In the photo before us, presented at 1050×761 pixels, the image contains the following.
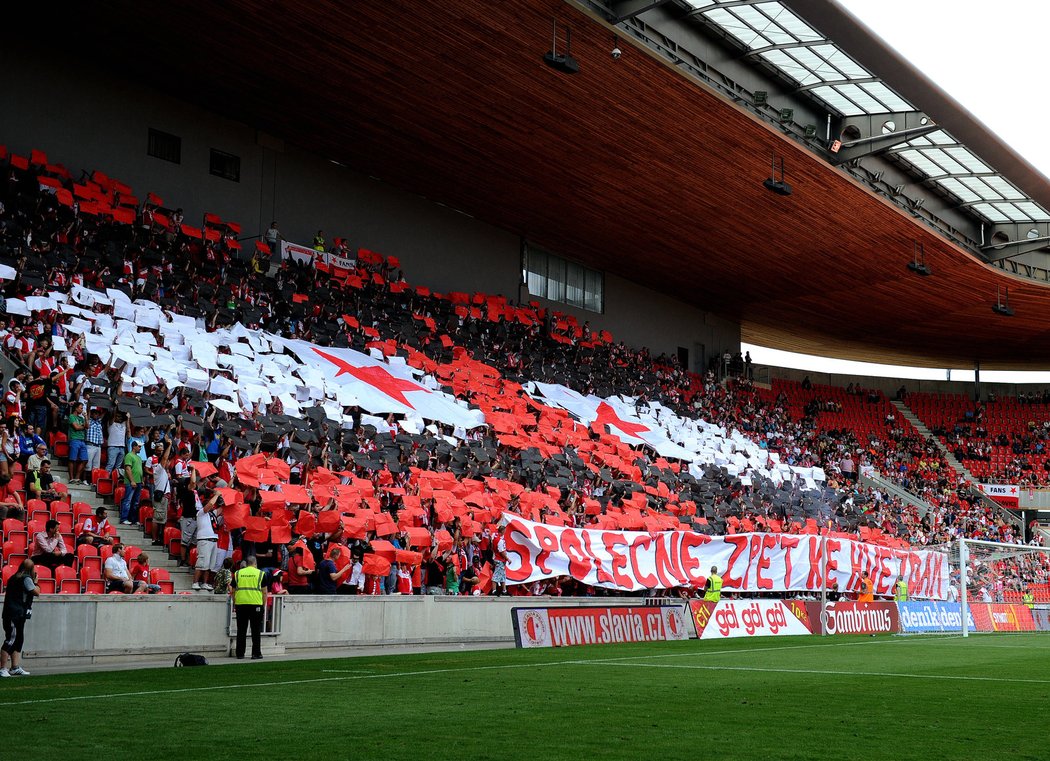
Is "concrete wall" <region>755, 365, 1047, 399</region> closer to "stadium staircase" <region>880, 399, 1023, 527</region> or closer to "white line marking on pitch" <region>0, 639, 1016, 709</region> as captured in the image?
"stadium staircase" <region>880, 399, 1023, 527</region>

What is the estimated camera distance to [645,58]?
81.0 ft

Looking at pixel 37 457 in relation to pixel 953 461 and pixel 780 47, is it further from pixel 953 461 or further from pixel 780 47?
pixel 953 461

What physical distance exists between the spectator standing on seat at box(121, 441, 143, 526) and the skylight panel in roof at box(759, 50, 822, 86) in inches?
721

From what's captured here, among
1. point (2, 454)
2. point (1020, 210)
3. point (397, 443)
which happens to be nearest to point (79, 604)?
point (2, 454)

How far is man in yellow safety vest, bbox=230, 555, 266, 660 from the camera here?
15305 millimetres

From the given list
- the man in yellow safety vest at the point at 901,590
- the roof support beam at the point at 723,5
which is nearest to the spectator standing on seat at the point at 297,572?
the roof support beam at the point at 723,5

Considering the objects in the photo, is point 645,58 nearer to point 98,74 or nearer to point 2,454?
point 98,74

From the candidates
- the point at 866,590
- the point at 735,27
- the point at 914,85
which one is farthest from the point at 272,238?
the point at 866,590

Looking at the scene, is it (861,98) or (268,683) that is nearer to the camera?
(268,683)

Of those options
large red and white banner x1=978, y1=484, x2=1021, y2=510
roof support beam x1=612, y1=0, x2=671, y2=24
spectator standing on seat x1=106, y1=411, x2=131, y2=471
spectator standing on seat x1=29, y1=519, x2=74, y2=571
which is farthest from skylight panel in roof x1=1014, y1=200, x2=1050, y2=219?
spectator standing on seat x1=29, y1=519, x2=74, y2=571

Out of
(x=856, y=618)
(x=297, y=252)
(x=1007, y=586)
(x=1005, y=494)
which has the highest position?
(x=297, y=252)

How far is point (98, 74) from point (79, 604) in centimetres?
1734

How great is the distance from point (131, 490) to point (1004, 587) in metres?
22.4

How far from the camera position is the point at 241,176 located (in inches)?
1216
